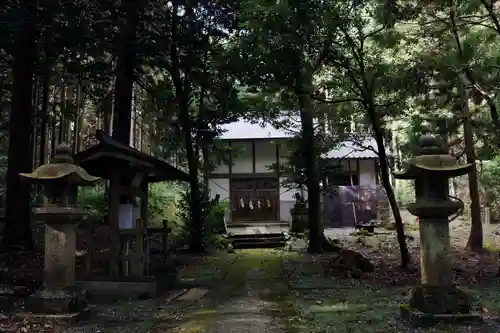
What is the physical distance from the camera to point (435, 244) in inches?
259

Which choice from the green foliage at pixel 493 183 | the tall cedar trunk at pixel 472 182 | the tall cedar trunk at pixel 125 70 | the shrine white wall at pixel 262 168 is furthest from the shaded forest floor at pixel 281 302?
the shrine white wall at pixel 262 168

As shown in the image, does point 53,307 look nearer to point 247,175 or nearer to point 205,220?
point 205,220

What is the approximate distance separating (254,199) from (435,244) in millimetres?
21007

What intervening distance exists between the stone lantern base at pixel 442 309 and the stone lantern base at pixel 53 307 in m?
4.92

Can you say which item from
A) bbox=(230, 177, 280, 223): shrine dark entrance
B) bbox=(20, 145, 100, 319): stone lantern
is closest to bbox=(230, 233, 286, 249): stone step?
bbox=(230, 177, 280, 223): shrine dark entrance

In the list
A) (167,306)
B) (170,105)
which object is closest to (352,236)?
(170,105)

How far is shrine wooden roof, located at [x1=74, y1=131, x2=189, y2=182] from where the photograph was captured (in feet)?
29.1

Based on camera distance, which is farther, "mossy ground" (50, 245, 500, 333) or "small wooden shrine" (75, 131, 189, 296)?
"small wooden shrine" (75, 131, 189, 296)

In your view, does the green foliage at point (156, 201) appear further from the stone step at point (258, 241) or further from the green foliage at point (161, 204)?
the stone step at point (258, 241)

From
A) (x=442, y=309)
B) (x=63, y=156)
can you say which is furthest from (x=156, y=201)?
(x=442, y=309)

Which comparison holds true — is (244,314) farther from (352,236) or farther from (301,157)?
(352,236)

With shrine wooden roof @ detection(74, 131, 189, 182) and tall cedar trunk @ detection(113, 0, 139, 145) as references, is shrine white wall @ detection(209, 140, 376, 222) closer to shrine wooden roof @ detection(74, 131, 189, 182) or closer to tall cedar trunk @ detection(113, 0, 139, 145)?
tall cedar trunk @ detection(113, 0, 139, 145)

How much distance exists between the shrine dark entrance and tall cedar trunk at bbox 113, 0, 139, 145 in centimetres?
1463

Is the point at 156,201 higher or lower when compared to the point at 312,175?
lower
